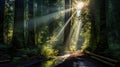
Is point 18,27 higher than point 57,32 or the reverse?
higher

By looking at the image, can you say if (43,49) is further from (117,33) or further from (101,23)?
(117,33)

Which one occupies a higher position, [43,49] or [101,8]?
[101,8]

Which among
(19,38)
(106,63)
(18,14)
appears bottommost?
(106,63)

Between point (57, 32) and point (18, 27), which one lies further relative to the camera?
point (57, 32)

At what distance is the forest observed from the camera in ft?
55.1

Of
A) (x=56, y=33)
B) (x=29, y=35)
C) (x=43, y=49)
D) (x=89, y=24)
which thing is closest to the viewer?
(x=43, y=49)

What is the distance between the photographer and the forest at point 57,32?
16.8 meters

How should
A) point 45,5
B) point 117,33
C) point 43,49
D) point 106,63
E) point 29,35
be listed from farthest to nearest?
point 45,5, point 29,35, point 117,33, point 43,49, point 106,63

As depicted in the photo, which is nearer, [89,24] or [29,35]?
[89,24]

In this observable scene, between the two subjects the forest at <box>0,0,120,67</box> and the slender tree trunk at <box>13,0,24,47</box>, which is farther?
the slender tree trunk at <box>13,0,24,47</box>

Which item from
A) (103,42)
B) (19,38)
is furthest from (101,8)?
(19,38)

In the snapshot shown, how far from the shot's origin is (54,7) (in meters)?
40.1

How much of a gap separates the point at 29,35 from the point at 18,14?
14710 millimetres

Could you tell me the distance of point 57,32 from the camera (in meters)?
45.0
